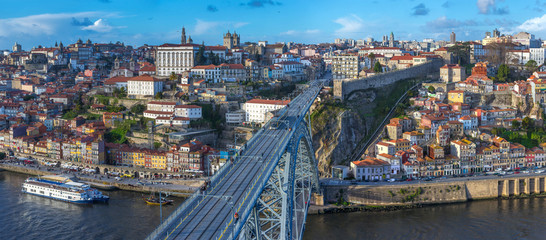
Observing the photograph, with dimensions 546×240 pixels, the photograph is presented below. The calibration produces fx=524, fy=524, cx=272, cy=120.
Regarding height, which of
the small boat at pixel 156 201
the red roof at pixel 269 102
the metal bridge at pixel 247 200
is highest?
the red roof at pixel 269 102

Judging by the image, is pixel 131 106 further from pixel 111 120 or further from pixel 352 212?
pixel 352 212

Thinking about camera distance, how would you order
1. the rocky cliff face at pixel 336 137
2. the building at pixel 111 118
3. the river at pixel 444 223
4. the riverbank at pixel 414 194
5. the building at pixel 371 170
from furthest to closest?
the building at pixel 111 118 → the rocky cliff face at pixel 336 137 → the building at pixel 371 170 → the riverbank at pixel 414 194 → the river at pixel 444 223

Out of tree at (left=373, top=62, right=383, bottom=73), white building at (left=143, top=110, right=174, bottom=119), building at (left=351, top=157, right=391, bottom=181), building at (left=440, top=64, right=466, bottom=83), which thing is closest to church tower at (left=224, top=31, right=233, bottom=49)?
tree at (left=373, top=62, right=383, bottom=73)

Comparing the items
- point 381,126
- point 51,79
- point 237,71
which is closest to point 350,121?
point 381,126

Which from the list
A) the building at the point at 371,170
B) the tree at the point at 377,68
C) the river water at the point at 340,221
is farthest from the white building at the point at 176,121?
the tree at the point at 377,68

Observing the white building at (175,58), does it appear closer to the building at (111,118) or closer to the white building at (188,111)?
the building at (111,118)

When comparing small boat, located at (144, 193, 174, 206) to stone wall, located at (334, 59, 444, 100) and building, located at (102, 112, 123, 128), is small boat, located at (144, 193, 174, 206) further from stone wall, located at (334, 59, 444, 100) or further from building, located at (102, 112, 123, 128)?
stone wall, located at (334, 59, 444, 100)
